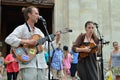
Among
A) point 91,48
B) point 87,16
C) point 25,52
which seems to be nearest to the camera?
point 25,52

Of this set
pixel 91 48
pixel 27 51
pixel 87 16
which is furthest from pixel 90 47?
pixel 87 16

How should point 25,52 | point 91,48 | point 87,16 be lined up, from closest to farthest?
point 25,52, point 91,48, point 87,16

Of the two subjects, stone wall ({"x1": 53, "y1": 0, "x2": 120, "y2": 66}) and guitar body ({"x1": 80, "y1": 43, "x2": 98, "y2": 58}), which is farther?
stone wall ({"x1": 53, "y1": 0, "x2": 120, "y2": 66})

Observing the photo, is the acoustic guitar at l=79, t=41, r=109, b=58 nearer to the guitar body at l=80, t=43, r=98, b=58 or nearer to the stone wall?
the guitar body at l=80, t=43, r=98, b=58

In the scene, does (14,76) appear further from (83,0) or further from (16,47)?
(16,47)

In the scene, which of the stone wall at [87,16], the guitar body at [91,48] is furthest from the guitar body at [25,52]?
the stone wall at [87,16]

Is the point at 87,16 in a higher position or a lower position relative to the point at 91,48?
higher

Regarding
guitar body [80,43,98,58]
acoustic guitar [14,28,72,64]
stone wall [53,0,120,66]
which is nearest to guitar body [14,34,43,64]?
acoustic guitar [14,28,72,64]

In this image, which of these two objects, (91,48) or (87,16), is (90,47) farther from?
(87,16)

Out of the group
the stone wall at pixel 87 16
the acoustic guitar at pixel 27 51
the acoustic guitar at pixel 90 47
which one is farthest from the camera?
the stone wall at pixel 87 16

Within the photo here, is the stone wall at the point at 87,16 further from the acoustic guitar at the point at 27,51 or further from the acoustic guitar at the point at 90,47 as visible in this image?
the acoustic guitar at the point at 27,51

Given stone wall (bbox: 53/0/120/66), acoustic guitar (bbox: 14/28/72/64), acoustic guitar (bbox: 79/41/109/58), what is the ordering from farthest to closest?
1. stone wall (bbox: 53/0/120/66)
2. acoustic guitar (bbox: 79/41/109/58)
3. acoustic guitar (bbox: 14/28/72/64)

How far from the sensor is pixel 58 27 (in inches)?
698

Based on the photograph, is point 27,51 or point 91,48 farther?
point 91,48
